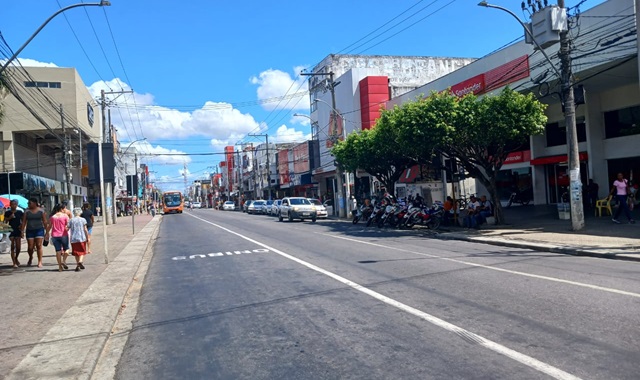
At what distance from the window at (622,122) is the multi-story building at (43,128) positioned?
101 feet

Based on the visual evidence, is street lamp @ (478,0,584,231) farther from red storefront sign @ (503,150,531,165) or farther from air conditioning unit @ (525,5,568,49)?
red storefront sign @ (503,150,531,165)

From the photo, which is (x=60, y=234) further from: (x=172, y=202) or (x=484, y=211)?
(x=172, y=202)

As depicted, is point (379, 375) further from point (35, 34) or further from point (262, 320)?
point (35, 34)

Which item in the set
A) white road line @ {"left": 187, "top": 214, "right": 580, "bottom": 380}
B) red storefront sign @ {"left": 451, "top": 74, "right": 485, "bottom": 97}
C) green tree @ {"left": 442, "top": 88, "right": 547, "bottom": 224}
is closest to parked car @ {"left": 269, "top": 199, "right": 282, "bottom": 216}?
red storefront sign @ {"left": 451, "top": 74, "right": 485, "bottom": 97}

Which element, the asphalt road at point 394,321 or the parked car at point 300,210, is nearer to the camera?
the asphalt road at point 394,321

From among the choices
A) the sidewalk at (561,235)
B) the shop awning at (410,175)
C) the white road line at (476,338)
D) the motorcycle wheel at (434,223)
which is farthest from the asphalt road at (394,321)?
the shop awning at (410,175)

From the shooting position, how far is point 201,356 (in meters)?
5.77

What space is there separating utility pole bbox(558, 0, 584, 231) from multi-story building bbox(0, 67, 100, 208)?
29.4m

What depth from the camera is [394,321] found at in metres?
6.83

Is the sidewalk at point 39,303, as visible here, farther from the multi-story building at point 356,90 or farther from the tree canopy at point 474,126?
the multi-story building at point 356,90

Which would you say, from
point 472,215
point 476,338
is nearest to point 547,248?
point 472,215

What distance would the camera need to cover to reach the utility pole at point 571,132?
1723 cm

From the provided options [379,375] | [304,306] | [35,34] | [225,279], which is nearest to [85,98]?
[35,34]

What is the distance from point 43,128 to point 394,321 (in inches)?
1629
